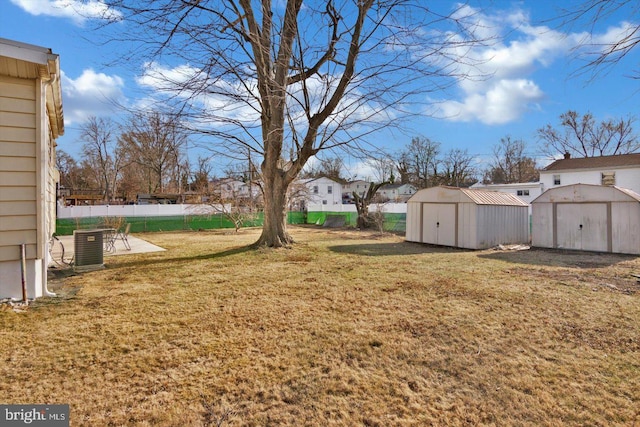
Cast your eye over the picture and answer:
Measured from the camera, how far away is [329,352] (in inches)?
118

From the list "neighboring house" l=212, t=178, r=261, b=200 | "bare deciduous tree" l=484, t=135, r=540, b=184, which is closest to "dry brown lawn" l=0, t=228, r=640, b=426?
"neighboring house" l=212, t=178, r=261, b=200

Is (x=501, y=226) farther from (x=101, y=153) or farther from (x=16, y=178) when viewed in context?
(x=101, y=153)

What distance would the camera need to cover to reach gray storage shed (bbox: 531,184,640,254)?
9.53 m

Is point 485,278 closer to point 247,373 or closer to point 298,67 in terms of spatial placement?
point 247,373

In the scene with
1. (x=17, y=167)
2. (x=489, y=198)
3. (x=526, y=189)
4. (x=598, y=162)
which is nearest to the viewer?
(x=17, y=167)

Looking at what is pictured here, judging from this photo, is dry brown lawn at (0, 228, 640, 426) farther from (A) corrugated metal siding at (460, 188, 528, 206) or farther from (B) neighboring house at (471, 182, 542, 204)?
(B) neighboring house at (471, 182, 542, 204)

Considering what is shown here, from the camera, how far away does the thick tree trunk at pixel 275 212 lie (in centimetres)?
970

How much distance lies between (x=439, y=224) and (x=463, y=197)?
1339mm

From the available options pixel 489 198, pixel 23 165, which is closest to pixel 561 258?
pixel 489 198

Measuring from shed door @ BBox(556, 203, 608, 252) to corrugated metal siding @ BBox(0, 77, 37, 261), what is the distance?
1361cm

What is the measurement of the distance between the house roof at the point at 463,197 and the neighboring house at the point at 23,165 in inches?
439

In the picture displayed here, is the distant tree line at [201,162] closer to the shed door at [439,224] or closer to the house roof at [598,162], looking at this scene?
the house roof at [598,162]

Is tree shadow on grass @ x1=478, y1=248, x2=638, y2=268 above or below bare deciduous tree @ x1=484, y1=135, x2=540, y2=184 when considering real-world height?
below

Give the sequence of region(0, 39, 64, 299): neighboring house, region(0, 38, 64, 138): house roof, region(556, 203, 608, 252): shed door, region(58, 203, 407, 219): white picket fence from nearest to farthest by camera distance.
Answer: region(0, 38, 64, 138): house roof, region(0, 39, 64, 299): neighboring house, region(556, 203, 608, 252): shed door, region(58, 203, 407, 219): white picket fence
